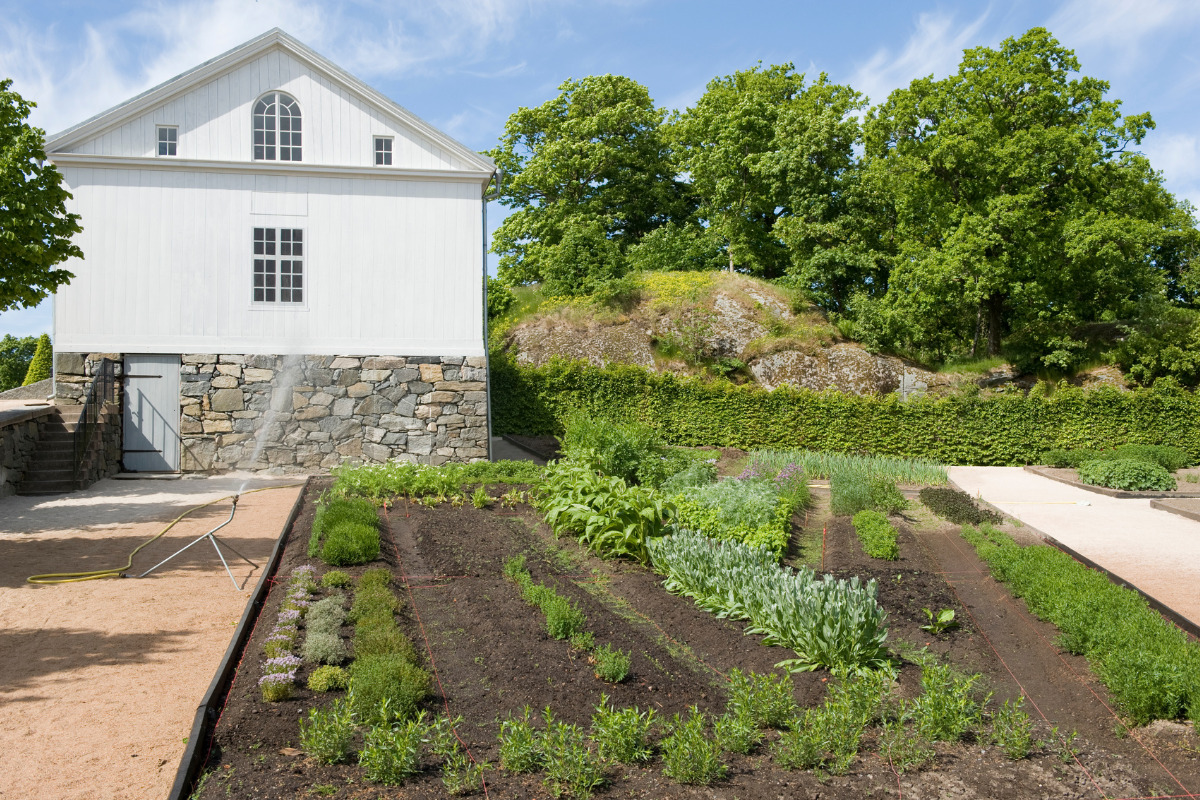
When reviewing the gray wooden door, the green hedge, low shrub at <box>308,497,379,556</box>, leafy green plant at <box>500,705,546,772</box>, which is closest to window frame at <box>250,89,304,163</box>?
the gray wooden door

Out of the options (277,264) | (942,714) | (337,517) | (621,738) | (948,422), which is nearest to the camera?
(621,738)

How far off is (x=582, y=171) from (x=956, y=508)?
2078cm

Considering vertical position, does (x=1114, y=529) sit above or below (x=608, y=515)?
below

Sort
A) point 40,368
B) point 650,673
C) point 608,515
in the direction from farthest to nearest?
point 40,368 → point 608,515 → point 650,673

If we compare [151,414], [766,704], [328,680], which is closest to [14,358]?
[151,414]

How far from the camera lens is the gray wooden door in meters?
14.0

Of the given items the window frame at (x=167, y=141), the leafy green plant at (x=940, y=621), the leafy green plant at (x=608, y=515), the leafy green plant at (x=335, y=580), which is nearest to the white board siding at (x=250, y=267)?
the window frame at (x=167, y=141)

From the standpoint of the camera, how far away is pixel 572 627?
5547mm

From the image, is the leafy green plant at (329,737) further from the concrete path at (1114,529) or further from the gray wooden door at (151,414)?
the gray wooden door at (151,414)

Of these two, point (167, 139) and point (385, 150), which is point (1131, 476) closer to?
point (385, 150)

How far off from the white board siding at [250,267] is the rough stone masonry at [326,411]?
1.04 feet

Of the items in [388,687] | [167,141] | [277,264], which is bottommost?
[388,687]

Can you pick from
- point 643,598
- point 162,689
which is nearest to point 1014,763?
point 643,598

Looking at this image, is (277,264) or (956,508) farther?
(277,264)
